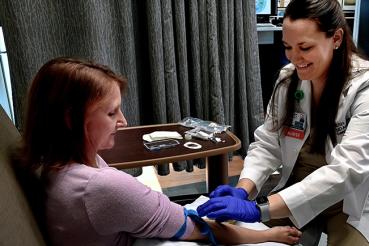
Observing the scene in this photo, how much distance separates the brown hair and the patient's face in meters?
0.02

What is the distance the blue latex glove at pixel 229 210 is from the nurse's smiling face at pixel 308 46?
0.53 meters

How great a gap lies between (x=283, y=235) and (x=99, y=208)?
24.6 inches

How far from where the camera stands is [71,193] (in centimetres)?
79

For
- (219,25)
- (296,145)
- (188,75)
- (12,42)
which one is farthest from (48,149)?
(219,25)

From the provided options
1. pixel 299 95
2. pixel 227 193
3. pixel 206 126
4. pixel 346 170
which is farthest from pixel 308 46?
pixel 206 126

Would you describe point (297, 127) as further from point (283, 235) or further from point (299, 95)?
point (283, 235)

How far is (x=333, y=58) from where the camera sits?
49.9 inches

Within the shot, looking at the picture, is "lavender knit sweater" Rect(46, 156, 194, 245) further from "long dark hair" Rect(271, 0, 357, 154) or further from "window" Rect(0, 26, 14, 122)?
"window" Rect(0, 26, 14, 122)

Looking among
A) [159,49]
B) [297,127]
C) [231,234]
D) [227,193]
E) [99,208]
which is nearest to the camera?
[99,208]

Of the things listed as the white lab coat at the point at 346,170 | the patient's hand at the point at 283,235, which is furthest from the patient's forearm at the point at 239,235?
the white lab coat at the point at 346,170

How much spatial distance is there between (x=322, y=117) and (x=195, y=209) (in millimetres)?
600

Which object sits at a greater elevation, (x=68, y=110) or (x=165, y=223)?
(x=68, y=110)

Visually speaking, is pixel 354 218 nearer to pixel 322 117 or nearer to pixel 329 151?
pixel 329 151

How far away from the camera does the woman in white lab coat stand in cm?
112
